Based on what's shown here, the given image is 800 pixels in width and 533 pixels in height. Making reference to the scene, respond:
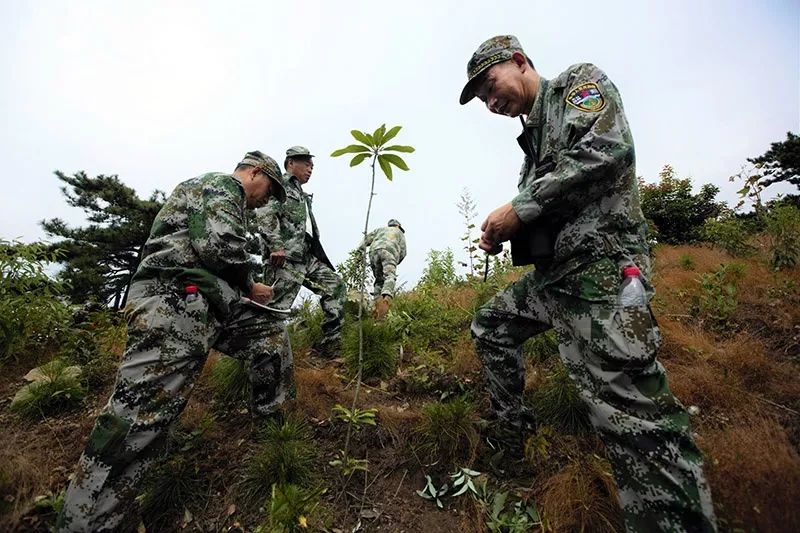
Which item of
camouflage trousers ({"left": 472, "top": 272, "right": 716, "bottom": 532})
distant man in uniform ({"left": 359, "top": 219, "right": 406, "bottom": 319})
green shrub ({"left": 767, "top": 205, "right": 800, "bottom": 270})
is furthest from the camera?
distant man in uniform ({"left": 359, "top": 219, "right": 406, "bottom": 319})

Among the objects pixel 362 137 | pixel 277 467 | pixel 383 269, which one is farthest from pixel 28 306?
pixel 383 269

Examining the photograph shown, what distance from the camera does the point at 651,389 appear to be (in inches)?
60.9

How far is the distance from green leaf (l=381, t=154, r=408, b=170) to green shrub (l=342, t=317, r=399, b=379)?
222 centimetres

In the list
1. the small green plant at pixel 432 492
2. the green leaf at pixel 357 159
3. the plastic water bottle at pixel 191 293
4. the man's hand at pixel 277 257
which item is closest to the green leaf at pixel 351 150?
the green leaf at pixel 357 159

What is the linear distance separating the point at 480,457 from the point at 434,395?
911 mm

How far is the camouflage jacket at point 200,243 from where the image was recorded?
7.95 feet

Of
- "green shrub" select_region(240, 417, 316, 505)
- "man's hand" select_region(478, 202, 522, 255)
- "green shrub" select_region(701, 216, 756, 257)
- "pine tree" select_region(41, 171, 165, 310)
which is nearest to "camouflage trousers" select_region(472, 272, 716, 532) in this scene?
"man's hand" select_region(478, 202, 522, 255)

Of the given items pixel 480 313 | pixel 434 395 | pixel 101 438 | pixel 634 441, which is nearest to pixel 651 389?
pixel 634 441

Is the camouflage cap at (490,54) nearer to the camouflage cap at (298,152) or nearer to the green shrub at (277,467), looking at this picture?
the green shrub at (277,467)

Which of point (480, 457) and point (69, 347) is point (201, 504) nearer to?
point (480, 457)

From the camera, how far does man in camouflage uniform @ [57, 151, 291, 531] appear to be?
6.47 ft

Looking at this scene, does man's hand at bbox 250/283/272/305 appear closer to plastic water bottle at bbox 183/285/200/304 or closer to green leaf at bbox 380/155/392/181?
plastic water bottle at bbox 183/285/200/304

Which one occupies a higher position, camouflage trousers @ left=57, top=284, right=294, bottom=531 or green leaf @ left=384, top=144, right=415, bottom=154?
green leaf @ left=384, top=144, right=415, bottom=154

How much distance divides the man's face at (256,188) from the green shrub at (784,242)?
6.06 m
